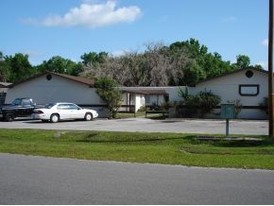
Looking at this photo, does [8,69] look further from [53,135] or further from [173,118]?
[53,135]

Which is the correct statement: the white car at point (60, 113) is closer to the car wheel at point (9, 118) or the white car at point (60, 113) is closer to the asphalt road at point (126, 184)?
the car wheel at point (9, 118)

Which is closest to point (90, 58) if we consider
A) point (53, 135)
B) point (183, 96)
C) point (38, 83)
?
point (38, 83)

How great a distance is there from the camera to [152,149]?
17.5 metres

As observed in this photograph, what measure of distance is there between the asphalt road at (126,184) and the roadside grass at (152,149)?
1.40 m

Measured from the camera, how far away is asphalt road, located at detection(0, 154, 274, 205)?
8.32 meters

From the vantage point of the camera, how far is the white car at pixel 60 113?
33656 millimetres

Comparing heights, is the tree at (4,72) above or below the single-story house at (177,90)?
above

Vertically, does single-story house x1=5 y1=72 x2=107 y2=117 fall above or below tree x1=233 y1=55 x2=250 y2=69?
below

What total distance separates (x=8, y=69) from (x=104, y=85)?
69138 millimetres

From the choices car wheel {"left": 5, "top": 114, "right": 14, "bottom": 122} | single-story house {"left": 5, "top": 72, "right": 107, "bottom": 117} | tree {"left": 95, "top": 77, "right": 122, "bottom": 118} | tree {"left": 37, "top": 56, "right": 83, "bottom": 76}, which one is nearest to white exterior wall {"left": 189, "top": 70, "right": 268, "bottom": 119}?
tree {"left": 95, "top": 77, "right": 122, "bottom": 118}

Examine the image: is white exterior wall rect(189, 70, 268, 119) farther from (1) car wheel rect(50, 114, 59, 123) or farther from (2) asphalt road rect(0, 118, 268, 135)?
(1) car wheel rect(50, 114, 59, 123)

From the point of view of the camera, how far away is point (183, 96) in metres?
38.5

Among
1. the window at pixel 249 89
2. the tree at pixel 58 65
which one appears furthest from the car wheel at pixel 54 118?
the tree at pixel 58 65

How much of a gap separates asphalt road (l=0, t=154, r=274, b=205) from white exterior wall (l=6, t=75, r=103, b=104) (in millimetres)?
28906
